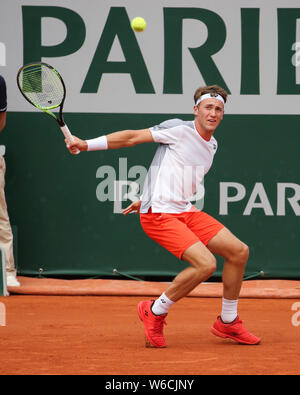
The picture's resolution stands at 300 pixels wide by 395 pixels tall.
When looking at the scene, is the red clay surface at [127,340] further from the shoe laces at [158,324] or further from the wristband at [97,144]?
the wristband at [97,144]

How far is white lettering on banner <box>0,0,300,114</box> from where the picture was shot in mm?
5996

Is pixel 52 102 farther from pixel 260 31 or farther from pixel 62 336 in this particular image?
pixel 260 31

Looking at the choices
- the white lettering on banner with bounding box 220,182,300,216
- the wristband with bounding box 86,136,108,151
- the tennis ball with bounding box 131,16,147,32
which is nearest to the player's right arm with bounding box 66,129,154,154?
the wristband with bounding box 86,136,108,151

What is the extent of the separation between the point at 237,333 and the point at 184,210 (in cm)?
75

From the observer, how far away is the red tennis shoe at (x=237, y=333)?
3.83 meters

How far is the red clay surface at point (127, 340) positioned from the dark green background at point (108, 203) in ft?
1.68

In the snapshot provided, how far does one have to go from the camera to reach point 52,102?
3.88 metres

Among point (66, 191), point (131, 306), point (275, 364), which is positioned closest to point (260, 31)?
point (66, 191)

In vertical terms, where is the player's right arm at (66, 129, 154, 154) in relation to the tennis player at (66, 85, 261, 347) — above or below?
above

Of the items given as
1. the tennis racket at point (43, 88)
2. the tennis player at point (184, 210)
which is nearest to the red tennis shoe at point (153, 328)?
the tennis player at point (184, 210)

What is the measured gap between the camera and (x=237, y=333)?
3842 mm

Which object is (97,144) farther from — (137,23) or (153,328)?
(137,23)

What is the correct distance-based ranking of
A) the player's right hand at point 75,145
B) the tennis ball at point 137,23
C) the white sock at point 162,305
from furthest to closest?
1. the tennis ball at point 137,23
2. the white sock at point 162,305
3. the player's right hand at point 75,145

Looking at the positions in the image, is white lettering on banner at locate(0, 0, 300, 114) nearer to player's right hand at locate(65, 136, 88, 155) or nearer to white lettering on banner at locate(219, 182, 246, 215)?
white lettering on banner at locate(219, 182, 246, 215)
